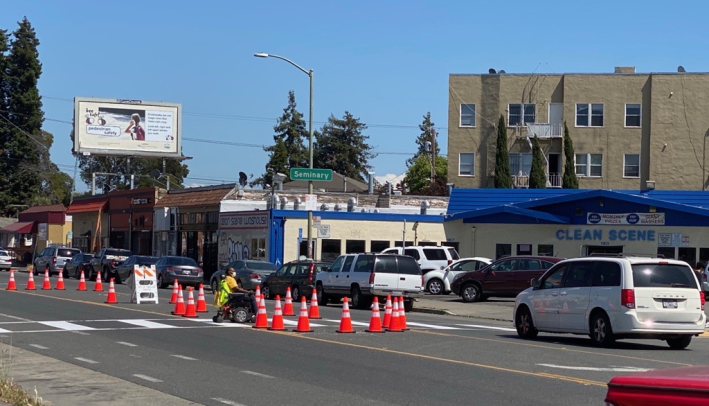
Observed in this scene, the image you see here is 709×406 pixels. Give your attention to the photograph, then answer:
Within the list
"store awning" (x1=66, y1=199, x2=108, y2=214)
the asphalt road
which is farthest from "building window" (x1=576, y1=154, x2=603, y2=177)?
the asphalt road

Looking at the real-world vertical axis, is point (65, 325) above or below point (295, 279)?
below

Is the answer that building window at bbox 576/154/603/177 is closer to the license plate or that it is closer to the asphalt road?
the asphalt road

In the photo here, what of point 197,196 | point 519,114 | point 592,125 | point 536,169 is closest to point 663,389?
point 197,196

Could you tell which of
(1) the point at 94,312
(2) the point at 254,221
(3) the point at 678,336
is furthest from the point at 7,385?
(2) the point at 254,221

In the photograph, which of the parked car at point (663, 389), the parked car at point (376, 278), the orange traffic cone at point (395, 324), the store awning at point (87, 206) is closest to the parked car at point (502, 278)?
the parked car at point (376, 278)

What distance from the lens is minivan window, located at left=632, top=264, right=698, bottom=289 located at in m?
17.7

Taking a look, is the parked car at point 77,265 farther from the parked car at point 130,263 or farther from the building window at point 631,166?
the building window at point 631,166

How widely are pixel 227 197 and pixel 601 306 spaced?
120 feet

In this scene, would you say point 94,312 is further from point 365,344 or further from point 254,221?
point 254,221

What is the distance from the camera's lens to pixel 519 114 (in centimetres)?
6050

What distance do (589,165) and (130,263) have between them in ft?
98.2

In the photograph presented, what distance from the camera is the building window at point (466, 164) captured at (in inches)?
2443

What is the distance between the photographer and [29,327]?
67.9 ft

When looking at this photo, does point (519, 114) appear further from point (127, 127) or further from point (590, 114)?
point (127, 127)
